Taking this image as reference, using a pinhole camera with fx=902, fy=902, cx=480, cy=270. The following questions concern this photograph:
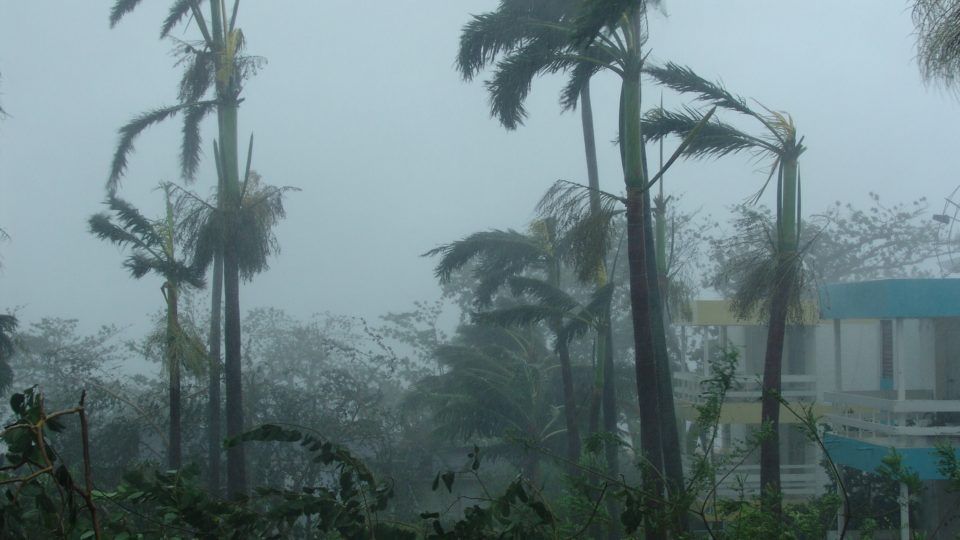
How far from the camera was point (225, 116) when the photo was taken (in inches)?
602

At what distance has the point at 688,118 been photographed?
10430 mm

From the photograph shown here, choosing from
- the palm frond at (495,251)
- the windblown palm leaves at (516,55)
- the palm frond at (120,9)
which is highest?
the palm frond at (120,9)

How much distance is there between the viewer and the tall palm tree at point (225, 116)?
14508mm

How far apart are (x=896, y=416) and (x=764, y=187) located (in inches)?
167

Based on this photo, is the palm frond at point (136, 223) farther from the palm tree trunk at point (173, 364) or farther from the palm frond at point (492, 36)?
the palm frond at point (492, 36)

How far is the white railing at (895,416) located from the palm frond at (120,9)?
13129 mm

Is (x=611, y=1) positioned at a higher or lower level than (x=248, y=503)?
higher

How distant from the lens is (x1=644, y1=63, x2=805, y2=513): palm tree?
34.1 feet

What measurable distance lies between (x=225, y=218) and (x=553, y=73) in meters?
6.50

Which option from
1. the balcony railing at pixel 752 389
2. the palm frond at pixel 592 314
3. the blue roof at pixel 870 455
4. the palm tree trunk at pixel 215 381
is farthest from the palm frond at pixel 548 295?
the palm tree trunk at pixel 215 381

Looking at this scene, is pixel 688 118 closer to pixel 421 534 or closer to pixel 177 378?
pixel 421 534

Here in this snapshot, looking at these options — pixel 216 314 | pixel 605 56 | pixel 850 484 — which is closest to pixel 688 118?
pixel 605 56

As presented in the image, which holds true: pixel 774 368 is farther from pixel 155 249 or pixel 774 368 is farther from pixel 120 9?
pixel 120 9

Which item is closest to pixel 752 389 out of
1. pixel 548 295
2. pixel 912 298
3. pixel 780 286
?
pixel 548 295
